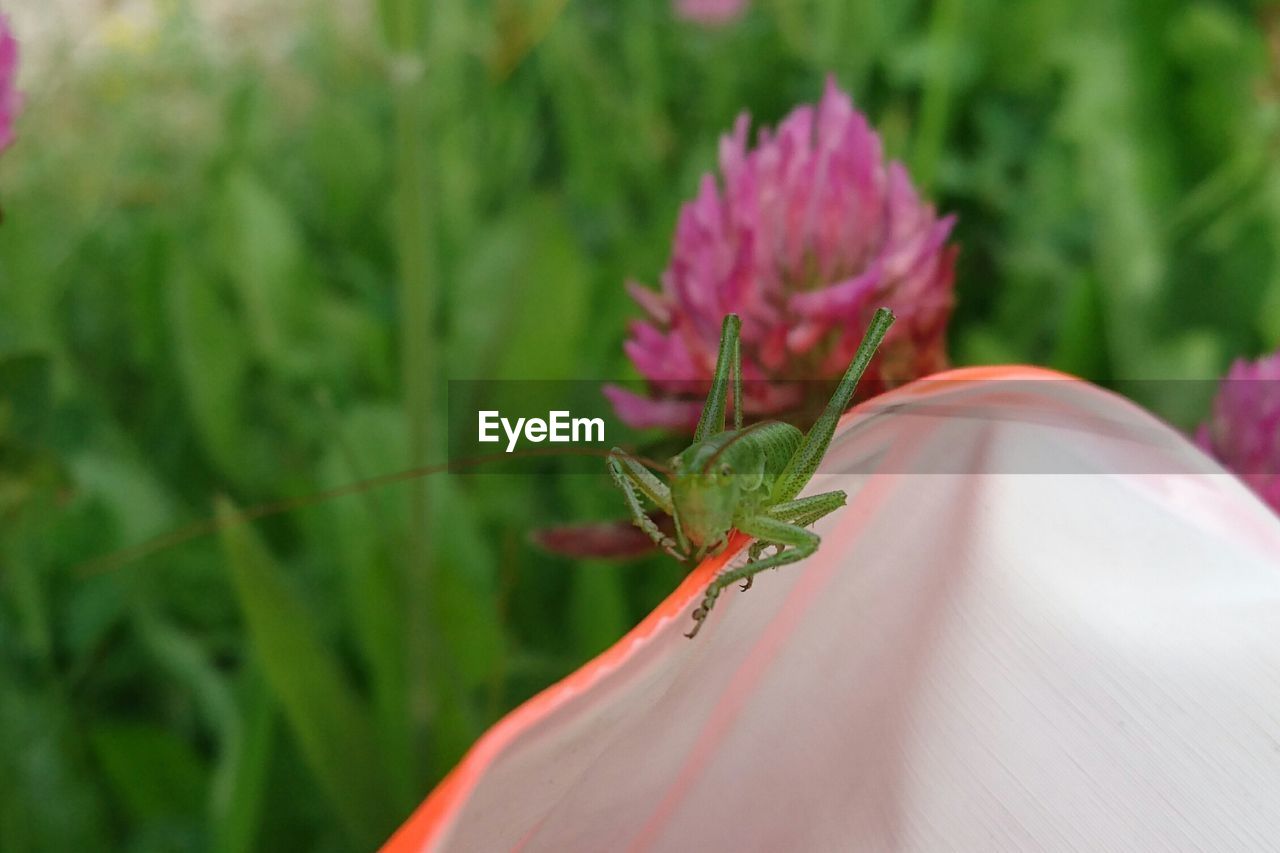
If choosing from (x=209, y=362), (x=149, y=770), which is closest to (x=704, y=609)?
(x=149, y=770)

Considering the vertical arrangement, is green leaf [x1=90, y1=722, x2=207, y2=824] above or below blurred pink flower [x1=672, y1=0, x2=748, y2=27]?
below

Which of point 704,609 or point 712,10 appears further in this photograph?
point 712,10

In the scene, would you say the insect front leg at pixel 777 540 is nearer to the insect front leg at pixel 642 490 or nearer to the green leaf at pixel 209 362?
the insect front leg at pixel 642 490

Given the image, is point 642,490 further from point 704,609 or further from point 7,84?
point 7,84

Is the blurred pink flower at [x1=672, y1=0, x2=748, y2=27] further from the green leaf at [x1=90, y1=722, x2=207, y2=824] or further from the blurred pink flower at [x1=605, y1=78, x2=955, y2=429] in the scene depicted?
the green leaf at [x1=90, y1=722, x2=207, y2=824]

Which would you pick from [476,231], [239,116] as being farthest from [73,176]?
[476,231]

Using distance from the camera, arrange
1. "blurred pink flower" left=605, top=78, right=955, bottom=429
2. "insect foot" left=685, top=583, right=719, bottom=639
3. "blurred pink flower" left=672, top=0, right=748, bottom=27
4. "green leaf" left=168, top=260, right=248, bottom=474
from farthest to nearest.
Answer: "blurred pink flower" left=672, top=0, right=748, bottom=27
"green leaf" left=168, top=260, right=248, bottom=474
"blurred pink flower" left=605, top=78, right=955, bottom=429
"insect foot" left=685, top=583, right=719, bottom=639

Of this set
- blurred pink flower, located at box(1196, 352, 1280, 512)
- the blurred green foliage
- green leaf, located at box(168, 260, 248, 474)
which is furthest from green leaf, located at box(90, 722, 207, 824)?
blurred pink flower, located at box(1196, 352, 1280, 512)
